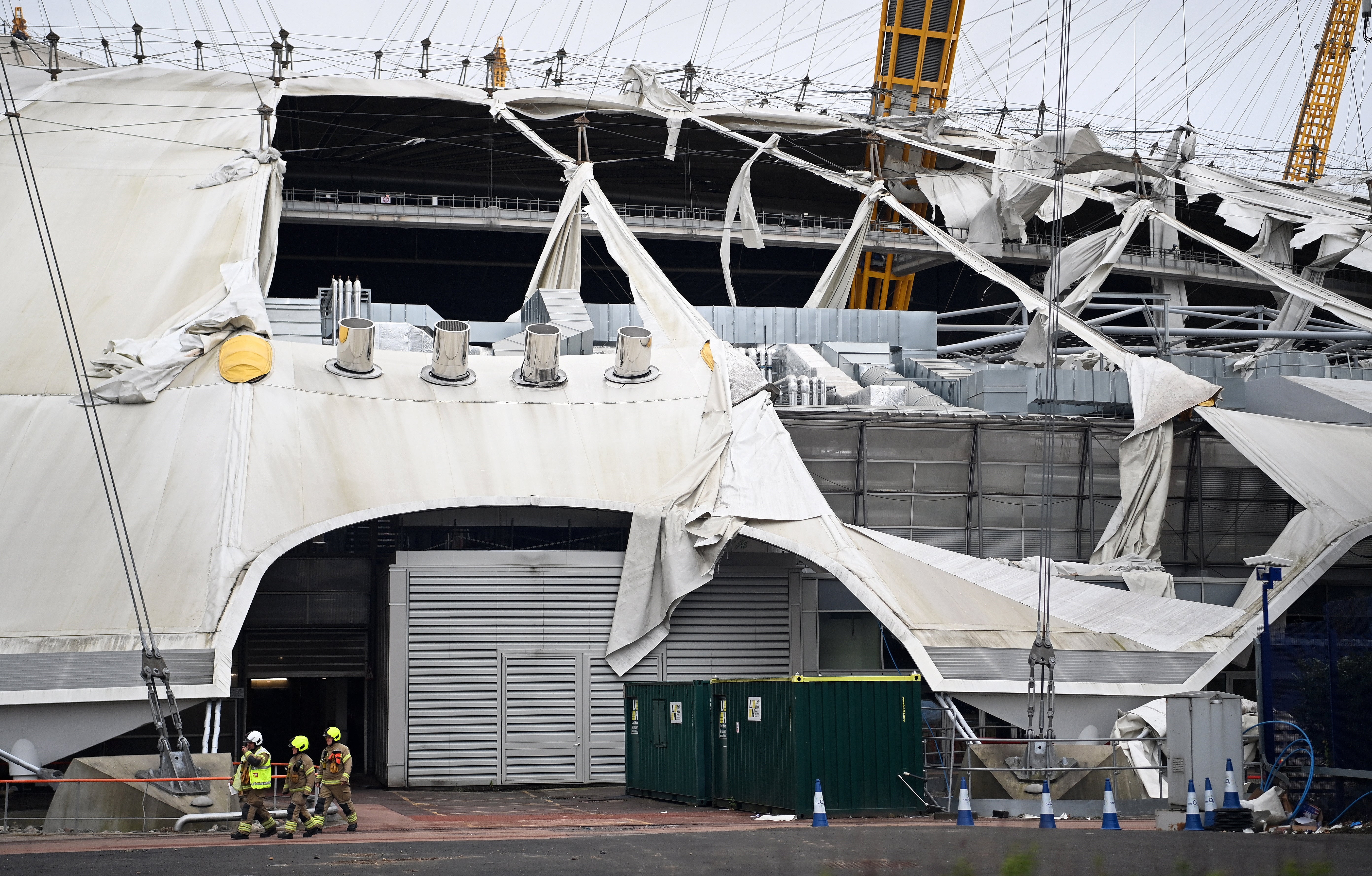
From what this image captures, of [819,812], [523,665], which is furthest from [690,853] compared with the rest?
[523,665]

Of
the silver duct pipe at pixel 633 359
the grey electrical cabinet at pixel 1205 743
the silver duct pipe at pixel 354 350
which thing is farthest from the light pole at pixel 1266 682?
the silver duct pipe at pixel 354 350

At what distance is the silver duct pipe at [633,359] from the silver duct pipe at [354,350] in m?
4.94

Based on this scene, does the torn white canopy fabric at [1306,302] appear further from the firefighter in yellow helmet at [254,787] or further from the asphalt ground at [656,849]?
the firefighter in yellow helmet at [254,787]

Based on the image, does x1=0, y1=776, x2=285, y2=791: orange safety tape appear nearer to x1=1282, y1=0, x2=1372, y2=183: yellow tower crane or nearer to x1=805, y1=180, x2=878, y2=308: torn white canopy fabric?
x1=805, y1=180, x2=878, y2=308: torn white canopy fabric

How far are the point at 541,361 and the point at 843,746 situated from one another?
39.8 feet

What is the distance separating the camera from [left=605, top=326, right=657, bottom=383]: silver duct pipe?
1124 inches

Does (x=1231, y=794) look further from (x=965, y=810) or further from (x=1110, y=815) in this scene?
(x=965, y=810)

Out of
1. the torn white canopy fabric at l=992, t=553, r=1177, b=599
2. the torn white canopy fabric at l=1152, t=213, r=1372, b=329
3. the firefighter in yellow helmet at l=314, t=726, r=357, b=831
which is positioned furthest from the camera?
the torn white canopy fabric at l=1152, t=213, r=1372, b=329

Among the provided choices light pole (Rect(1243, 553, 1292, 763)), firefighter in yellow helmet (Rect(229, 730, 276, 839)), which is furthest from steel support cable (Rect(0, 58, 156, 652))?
light pole (Rect(1243, 553, 1292, 763))

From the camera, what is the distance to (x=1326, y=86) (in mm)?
83688

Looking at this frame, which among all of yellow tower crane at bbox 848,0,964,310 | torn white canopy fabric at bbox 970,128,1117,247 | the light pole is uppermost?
yellow tower crane at bbox 848,0,964,310

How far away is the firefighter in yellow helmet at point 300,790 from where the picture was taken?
652 inches

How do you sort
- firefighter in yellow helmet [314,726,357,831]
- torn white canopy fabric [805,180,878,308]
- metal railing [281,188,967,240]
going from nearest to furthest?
1. firefighter in yellow helmet [314,726,357,831]
2. torn white canopy fabric [805,180,878,308]
3. metal railing [281,188,967,240]

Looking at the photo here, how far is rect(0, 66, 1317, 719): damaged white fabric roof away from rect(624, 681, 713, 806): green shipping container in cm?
255
